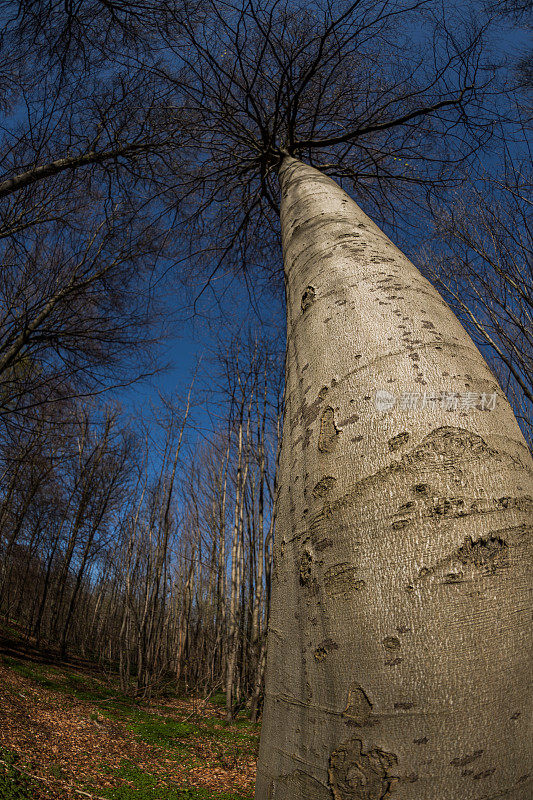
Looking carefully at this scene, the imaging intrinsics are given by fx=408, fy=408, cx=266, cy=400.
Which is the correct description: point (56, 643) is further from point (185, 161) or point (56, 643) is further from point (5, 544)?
point (185, 161)

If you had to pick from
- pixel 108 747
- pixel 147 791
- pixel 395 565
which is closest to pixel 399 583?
pixel 395 565

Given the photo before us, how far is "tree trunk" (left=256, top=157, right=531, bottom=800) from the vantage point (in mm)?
429

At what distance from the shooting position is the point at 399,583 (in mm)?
491

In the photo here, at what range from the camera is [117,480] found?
1302 cm

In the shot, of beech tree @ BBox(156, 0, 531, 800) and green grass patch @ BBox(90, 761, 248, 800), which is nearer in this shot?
beech tree @ BBox(156, 0, 531, 800)

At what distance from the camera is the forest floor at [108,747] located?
3256 mm

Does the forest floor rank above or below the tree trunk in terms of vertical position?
below

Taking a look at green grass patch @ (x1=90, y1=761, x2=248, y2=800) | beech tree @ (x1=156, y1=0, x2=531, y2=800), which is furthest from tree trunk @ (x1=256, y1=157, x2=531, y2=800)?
green grass patch @ (x1=90, y1=761, x2=248, y2=800)

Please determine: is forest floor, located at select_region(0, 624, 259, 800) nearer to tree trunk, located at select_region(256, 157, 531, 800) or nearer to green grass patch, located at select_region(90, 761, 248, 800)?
green grass patch, located at select_region(90, 761, 248, 800)

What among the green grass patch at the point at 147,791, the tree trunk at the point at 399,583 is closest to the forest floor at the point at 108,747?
the green grass patch at the point at 147,791

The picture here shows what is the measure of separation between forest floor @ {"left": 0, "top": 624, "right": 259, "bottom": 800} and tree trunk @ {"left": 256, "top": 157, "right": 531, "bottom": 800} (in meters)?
3.42

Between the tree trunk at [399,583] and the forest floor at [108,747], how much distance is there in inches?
135

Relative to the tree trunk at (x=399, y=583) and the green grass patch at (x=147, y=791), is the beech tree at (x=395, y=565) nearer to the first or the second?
the tree trunk at (x=399, y=583)

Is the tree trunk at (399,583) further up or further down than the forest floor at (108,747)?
further up
